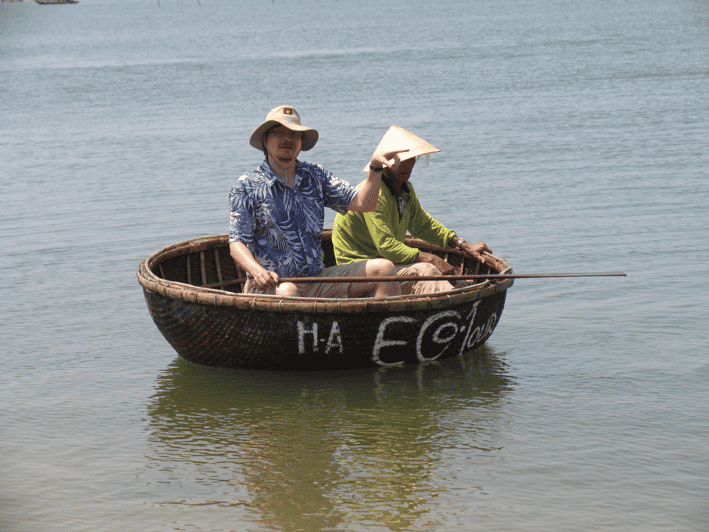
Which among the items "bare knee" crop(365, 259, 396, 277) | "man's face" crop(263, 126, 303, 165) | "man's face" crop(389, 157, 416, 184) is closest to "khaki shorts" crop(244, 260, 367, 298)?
"bare knee" crop(365, 259, 396, 277)

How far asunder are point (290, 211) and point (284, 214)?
4 cm

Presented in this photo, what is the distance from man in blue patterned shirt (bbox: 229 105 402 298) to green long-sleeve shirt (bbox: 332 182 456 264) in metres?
0.27

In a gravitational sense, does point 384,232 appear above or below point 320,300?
above

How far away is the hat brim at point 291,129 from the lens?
6.06m

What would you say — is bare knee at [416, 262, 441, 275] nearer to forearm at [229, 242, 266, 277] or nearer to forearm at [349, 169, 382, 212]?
forearm at [349, 169, 382, 212]

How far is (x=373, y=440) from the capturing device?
559 centimetres

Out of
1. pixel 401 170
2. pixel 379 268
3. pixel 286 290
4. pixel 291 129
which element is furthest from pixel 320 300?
pixel 401 170

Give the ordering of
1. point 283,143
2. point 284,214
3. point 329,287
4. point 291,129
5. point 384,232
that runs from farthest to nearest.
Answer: point 384,232, point 329,287, point 284,214, point 283,143, point 291,129

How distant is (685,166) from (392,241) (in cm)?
807

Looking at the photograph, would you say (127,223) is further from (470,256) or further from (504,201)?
(470,256)

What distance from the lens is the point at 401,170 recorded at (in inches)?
259

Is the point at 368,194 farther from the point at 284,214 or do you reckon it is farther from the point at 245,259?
the point at 245,259

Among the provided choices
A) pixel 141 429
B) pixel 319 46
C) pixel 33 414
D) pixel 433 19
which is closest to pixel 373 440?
pixel 141 429

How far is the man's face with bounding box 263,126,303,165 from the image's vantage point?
6211 mm
